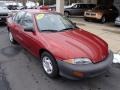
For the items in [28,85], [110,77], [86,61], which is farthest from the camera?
[110,77]

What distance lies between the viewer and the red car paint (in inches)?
178

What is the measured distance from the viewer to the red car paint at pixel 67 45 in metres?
4.51

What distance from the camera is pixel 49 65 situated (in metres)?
4.98

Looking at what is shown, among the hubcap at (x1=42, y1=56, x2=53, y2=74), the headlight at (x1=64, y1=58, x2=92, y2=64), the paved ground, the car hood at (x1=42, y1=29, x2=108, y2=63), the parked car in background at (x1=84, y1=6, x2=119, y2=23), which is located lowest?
the paved ground

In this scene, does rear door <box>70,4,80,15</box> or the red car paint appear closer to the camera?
the red car paint

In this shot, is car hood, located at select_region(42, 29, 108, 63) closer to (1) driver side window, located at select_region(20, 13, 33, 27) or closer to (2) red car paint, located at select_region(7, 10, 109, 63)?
(2) red car paint, located at select_region(7, 10, 109, 63)

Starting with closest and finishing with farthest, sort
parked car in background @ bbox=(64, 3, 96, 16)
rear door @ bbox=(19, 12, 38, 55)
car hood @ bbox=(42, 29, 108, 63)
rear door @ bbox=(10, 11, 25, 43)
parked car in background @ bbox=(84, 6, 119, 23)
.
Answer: car hood @ bbox=(42, 29, 108, 63)
rear door @ bbox=(19, 12, 38, 55)
rear door @ bbox=(10, 11, 25, 43)
parked car in background @ bbox=(84, 6, 119, 23)
parked car in background @ bbox=(64, 3, 96, 16)

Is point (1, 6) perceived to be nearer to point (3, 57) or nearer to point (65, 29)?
point (3, 57)

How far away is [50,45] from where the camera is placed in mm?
4844

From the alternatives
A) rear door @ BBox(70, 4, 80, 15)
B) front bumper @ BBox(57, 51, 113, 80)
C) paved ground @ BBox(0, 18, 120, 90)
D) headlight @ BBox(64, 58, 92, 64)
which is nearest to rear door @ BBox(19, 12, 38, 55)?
paved ground @ BBox(0, 18, 120, 90)

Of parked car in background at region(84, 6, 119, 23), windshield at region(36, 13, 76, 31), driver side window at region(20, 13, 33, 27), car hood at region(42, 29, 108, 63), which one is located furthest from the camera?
parked car in background at region(84, 6, 119, 23)

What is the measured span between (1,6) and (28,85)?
10.4m

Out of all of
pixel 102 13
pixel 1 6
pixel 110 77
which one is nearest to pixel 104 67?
pixel 110 77

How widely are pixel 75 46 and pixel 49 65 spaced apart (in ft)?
2.61
